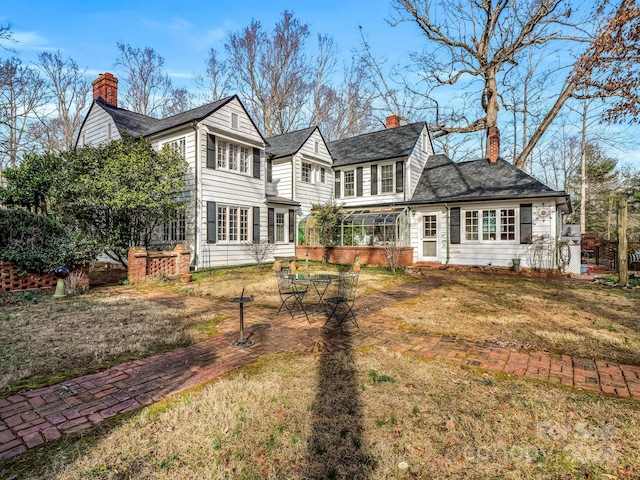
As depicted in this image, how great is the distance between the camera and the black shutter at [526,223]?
520 inches

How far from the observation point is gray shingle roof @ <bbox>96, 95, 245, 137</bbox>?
13.5m

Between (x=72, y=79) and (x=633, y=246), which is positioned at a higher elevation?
(x=72, y=79)

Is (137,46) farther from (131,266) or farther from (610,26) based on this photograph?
(610,26)

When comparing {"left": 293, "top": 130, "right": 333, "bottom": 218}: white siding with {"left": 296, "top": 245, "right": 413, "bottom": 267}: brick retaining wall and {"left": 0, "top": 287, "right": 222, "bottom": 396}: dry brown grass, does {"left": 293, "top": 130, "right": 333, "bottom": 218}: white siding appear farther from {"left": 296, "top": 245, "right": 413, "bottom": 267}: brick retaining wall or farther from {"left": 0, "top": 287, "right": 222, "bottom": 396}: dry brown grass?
{"left": 0, "top": 287, "right": 222, "bottom": 396}: dry brown grass

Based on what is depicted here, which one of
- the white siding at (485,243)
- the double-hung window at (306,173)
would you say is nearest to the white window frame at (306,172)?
the double-hung window at (306,173)

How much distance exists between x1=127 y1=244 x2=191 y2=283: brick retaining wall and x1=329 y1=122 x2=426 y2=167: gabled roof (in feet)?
36.3

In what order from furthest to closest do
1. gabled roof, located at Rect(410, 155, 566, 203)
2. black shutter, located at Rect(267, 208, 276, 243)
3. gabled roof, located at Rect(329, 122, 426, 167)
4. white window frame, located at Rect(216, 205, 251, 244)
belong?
gabled roof, located at Rect(329, 122, 426, 167), black shutter, located at Rect(267, 208, 276, 243), white window frame, located at Rect(216, 205, 251, 244), gabled roof, located at Rect(410, 155, 566, 203)

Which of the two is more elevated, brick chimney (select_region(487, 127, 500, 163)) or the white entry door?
brick chimney (select_region(487, 127, 500, 163))

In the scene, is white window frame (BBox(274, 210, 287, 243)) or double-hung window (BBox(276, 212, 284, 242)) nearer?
white window frame (BBox(274, 210, 287, 243))

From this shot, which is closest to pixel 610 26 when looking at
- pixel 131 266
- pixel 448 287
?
pixel 448 287

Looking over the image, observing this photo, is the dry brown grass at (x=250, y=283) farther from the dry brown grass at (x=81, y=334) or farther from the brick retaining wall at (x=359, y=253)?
the brick retaining wall at (x=359, y=253)

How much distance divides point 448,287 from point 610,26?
6.94 metres

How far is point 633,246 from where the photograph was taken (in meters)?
16.2

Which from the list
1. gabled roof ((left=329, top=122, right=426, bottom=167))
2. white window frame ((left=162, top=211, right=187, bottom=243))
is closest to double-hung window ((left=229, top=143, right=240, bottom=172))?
white window frame ((left=162, top=211, right=187, bottom=243))
